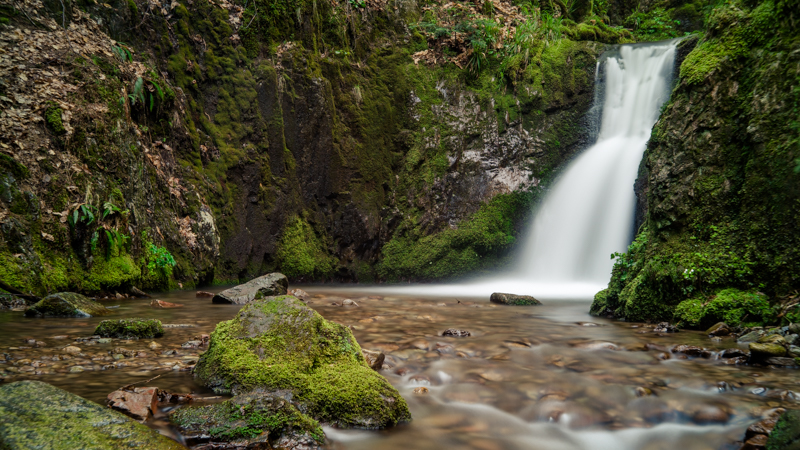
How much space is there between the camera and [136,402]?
7.18ft

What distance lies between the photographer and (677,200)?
5305 mm

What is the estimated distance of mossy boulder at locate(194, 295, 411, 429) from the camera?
2.37 metres

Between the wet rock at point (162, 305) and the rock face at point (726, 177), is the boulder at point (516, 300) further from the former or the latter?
the wet rock at point (162, 305)

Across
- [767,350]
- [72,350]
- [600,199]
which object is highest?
[600,199]

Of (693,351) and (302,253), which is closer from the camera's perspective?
(693,351)

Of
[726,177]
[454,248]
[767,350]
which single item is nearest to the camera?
[767,350]

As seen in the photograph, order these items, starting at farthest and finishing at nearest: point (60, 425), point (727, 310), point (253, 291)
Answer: point (253, 291), point (727, 310), point (60, 425)

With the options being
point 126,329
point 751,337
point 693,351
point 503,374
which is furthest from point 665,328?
point 126,329

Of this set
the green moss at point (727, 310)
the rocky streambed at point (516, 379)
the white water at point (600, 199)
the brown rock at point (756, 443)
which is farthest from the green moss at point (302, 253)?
the brown rock at point (756, 443)

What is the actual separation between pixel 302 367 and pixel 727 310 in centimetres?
441

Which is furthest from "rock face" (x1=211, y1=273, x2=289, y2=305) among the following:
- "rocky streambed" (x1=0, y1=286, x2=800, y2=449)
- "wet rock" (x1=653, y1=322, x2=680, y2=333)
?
"wet rock" (x1=653, y1=322, x2=680, y2=333)

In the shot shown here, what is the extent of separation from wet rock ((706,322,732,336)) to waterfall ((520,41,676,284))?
229 inches

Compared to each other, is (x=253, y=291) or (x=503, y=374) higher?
(x=253, y=291)

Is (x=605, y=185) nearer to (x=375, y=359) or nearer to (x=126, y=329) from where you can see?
(x=375, y=359)
